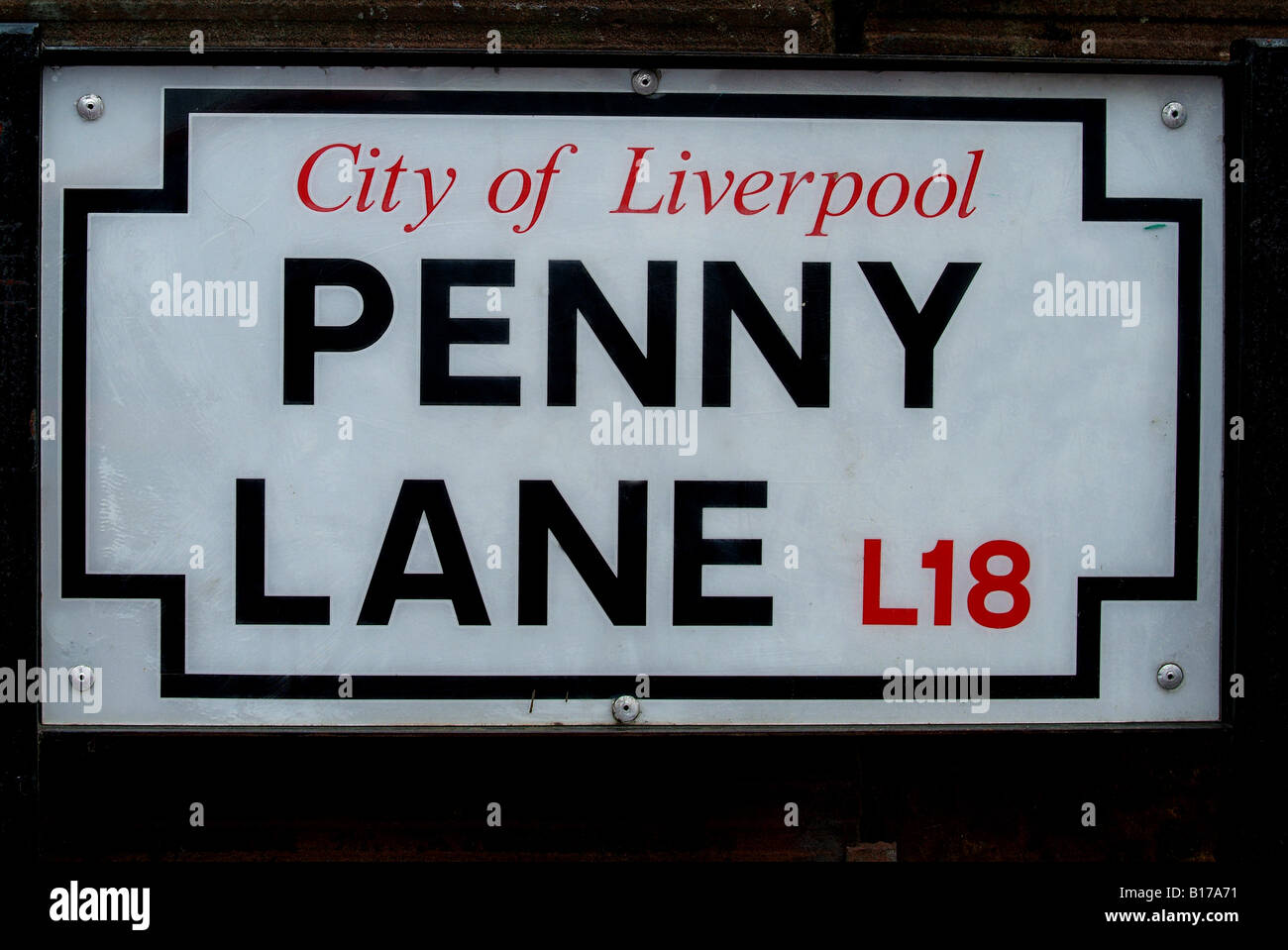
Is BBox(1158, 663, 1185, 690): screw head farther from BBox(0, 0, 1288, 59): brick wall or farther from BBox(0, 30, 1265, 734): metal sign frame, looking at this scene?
BBox(0, 0, 1288, 59): brick wall

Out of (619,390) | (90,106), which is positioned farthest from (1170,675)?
(90,106)

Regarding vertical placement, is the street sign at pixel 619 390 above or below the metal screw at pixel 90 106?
below

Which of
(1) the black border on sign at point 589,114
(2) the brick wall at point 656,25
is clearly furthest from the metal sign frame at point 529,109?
(2) the brick wall at point 656,25

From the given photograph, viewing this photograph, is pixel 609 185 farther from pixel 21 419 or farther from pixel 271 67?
pixel 21 419

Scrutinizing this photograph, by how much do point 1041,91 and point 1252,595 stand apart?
1.28m

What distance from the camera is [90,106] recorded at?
221cm

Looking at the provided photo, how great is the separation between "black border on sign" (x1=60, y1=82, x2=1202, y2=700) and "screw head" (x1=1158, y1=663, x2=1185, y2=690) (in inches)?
6.1

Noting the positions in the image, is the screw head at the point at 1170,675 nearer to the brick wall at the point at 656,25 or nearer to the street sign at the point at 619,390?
the street sign at the point at 619,390

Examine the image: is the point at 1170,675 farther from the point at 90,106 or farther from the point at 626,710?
the point at 90,106

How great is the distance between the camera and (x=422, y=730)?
2.26 meters

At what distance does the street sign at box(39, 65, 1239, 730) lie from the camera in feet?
7.32

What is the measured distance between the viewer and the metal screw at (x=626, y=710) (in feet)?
7.46

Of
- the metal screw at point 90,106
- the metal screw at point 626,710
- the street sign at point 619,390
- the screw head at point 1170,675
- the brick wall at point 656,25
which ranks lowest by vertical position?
the metal screw at point 626,710

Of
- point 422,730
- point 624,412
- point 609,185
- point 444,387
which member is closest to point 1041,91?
point 609,185
